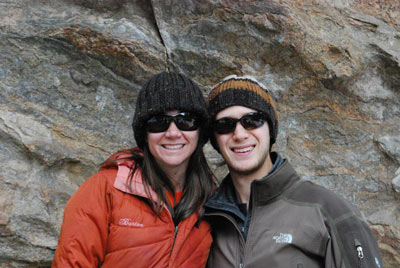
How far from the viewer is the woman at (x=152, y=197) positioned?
2.80 meters

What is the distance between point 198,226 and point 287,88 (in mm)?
3194

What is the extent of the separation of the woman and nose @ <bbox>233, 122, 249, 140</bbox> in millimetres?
358

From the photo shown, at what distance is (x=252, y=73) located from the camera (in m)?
5.52

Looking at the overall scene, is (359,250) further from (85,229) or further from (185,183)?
(85,229)

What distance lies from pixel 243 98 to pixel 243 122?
0.80 ft

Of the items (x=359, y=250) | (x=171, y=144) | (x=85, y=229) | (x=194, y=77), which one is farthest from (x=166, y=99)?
(x=194, y=77)

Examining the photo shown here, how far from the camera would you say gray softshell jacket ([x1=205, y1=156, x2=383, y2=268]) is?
104 inches

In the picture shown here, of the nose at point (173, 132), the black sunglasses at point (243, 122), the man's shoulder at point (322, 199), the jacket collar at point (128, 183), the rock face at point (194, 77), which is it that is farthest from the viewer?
the rock face at point (194, 77)

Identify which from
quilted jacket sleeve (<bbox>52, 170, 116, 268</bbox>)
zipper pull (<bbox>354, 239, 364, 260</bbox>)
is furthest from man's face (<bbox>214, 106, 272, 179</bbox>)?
quilted jacket sleeve (<bbox>52, 170, 116, 268</bbox>)

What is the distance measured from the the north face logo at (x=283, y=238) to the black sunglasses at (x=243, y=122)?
1.06m

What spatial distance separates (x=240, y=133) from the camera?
3295 millimetres

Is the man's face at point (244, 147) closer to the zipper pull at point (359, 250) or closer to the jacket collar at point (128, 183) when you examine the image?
the jacket collar at point (128, 183)

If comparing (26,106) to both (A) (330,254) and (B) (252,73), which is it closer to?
(B) (252,73)

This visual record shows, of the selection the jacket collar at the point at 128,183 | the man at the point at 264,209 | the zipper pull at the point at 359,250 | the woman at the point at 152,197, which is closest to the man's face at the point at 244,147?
the man at the point at 264,209
